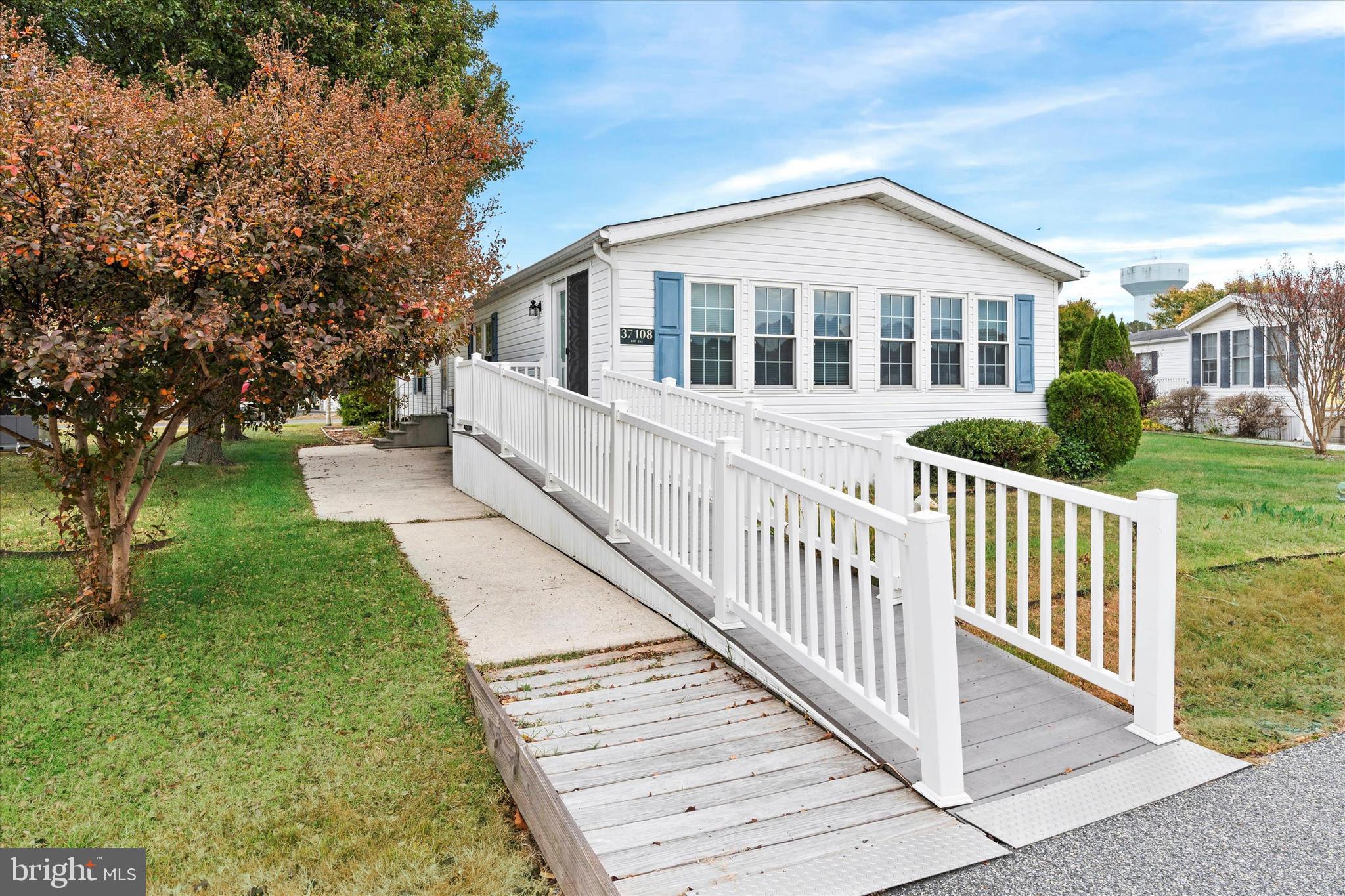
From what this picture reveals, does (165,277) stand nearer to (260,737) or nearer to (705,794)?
(260,737)

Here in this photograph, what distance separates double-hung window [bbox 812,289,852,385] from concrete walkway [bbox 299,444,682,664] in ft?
14.6

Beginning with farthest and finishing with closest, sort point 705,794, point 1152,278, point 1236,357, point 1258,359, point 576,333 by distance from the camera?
point 1152,278, point 1236,357, point 1258,359, point 576,333, point 705,794

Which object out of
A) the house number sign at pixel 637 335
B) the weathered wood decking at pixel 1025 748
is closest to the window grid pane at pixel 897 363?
the house number sign at pixel 637 335

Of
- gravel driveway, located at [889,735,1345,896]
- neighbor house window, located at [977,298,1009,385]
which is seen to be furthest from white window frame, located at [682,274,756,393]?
gravel driveway, located at [889,735,1345,896]

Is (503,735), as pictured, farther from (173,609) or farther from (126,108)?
(126,108)

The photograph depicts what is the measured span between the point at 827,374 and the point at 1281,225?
40742mm

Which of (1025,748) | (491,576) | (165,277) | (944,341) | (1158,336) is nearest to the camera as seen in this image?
(1025,748)

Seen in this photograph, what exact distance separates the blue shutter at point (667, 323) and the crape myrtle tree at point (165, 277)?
4.30 m

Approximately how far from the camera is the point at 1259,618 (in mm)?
4844

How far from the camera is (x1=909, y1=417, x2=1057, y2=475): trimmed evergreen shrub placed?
33.3 feet

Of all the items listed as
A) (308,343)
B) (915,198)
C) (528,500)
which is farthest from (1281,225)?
(308,343)

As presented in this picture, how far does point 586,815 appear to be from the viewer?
2.69 metres

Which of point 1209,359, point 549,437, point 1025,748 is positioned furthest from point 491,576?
point 1209,359

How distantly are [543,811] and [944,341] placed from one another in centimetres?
964
